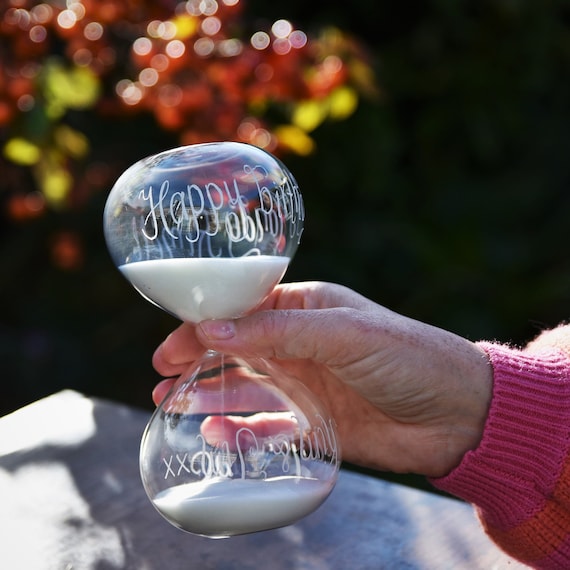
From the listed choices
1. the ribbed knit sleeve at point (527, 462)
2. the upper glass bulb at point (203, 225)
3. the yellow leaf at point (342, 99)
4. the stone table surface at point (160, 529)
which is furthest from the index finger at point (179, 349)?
the yellow leaf at point (342, 99)

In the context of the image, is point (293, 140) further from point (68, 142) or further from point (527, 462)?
point (527, 462)

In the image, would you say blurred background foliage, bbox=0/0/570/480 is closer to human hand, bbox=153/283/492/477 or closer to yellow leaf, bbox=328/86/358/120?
yellow leaf, bbox=328/86/358/120

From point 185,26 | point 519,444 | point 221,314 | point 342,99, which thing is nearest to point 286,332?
point 221,314

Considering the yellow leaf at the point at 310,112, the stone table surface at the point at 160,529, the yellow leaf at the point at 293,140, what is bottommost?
the stone table surface at the point at 160,529

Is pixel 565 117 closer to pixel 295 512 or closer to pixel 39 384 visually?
pixel 39 384

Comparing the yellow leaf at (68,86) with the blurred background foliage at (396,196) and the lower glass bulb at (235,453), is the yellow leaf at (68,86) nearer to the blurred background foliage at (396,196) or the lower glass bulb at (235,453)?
the blurred background foliage at (396,196)

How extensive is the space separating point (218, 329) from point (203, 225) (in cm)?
13

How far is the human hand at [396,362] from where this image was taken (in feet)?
3.23

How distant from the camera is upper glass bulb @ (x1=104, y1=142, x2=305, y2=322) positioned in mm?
904

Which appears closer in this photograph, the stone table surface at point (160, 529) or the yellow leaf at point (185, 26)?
the stone table surface at point (160, 529)

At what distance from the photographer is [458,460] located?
1.07m

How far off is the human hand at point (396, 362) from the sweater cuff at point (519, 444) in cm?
3

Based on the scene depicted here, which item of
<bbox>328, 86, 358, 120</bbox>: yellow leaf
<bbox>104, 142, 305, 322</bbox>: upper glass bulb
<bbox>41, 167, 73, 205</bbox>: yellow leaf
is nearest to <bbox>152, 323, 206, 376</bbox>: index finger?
<bbox>104, 142, 305, 322</bbox>: upper glass bulb

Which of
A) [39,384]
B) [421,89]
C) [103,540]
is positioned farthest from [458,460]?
[39,384]
